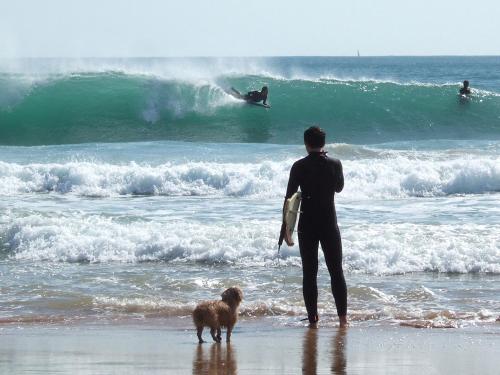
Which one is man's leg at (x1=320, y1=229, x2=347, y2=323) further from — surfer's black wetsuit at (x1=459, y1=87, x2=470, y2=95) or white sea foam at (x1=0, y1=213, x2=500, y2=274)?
surfer's black wetsuit at (x1=459, y1=87, x2=470, y2=95)

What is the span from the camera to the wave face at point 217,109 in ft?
87.9

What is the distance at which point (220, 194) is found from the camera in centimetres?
1603

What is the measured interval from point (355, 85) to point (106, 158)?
13.6m

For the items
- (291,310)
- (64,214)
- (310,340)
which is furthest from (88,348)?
(64,214)

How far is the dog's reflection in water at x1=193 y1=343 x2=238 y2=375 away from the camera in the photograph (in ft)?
17.6

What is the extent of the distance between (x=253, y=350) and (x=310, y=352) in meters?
0.39

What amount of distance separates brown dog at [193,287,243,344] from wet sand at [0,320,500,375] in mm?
109

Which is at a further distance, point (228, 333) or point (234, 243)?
point (234, 243)

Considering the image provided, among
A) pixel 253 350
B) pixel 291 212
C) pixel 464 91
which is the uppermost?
pixel 464 91

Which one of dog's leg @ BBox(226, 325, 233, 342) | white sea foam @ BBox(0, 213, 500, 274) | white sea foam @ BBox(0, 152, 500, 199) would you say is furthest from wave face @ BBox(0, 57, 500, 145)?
dog's leg @ BBox(226, 325, 233, 342)

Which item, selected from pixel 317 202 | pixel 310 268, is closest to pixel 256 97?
pixel 310 268

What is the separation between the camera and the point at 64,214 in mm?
12336

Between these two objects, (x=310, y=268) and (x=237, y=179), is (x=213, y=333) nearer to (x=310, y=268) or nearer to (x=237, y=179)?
(x=310, y=268)

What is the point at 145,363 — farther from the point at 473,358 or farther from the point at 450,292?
the point at 450,292
